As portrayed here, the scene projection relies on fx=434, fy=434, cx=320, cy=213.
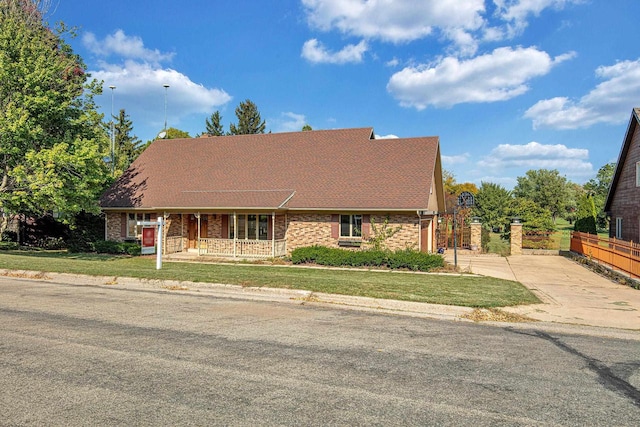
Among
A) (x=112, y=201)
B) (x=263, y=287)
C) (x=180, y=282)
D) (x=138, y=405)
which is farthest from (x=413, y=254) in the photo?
(x=112, y=201)

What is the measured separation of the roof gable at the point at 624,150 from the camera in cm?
2124

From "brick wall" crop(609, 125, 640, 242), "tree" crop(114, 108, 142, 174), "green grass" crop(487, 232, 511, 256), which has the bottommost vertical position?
"green grass" crop(487, 232, 511, 256)

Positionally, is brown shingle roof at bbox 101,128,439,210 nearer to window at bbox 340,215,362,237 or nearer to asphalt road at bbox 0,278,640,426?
window at bbox 340,215,362,237

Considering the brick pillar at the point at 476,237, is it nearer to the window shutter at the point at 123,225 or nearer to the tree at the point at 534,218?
the tree at the point at 534,218

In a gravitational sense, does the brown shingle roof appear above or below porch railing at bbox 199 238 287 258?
above

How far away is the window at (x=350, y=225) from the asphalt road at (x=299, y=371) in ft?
39.3

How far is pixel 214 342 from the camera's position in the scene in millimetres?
6758

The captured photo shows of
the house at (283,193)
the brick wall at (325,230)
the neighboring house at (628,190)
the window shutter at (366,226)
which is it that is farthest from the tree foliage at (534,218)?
the window shutter at (366,226)

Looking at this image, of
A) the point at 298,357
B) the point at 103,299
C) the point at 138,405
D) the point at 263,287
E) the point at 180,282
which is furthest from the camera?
the point at 180,282

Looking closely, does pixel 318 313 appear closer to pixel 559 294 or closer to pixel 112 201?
pixel 559 294

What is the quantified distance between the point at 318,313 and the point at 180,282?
5.29 meters

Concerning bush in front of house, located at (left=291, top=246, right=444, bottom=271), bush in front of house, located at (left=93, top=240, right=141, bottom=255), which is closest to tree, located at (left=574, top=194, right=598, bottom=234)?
bush in front of house, located at (left=291, top=246, right=444, bottom=271)

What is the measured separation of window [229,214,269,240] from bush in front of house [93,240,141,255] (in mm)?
5551

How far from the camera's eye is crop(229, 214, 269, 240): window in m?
22.6
